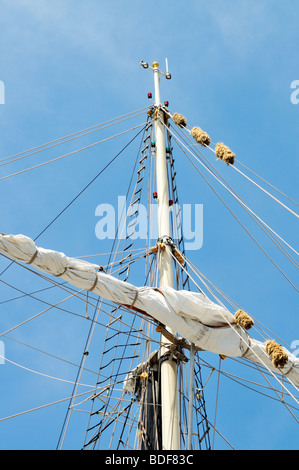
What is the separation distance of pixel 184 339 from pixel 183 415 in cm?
156

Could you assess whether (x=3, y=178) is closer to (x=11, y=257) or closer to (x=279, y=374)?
(x=11, y=257)

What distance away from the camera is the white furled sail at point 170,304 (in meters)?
13.9

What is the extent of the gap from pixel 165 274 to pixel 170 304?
140 centimetres

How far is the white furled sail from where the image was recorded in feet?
45.5

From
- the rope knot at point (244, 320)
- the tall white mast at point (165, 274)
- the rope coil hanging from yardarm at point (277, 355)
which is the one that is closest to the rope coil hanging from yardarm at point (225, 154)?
the tall white mast at point (165, 274)

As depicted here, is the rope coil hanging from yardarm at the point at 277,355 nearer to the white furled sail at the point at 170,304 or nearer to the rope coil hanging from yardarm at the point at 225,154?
the white furled sail at the point at 170,304

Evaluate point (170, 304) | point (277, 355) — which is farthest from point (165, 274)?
point (277, 355)

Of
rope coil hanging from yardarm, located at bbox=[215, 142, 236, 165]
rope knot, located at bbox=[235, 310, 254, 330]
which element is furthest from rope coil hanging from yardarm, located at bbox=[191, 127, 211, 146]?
rope knot, located at bbox=[235, 310, 254, 330]

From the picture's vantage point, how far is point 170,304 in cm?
1428

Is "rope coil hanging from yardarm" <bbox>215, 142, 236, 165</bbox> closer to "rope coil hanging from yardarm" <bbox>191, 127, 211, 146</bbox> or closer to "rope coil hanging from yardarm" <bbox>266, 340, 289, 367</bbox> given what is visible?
"rope coil hanging from yardarm" <bbox>191, 127, 211, 146</bbox>

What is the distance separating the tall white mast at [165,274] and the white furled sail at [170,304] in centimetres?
77

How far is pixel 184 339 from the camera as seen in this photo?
14906mm
